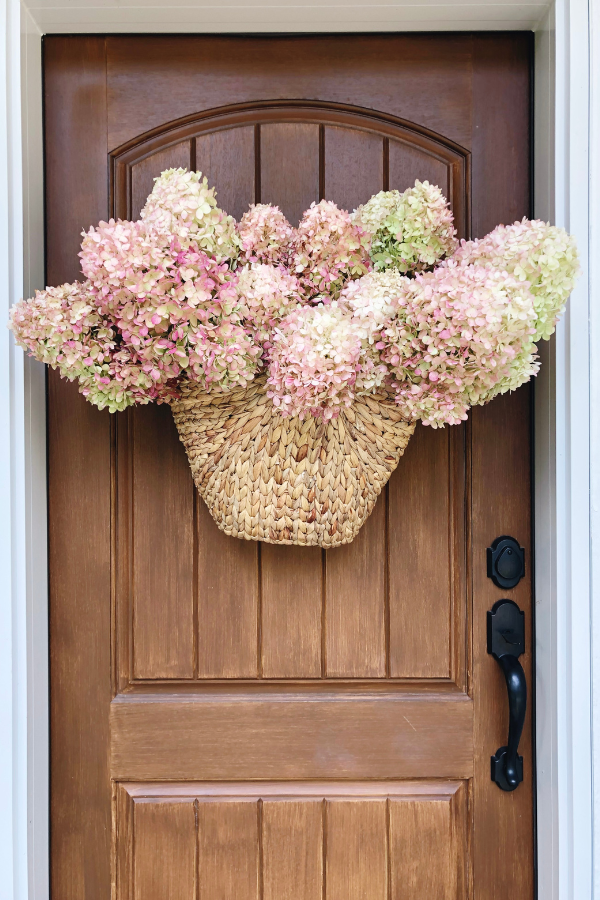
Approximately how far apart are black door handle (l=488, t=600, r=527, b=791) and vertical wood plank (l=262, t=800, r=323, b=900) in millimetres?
339

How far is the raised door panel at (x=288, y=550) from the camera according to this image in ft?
3.61

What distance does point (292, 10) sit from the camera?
3.36ft

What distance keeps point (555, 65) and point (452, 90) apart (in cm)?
18

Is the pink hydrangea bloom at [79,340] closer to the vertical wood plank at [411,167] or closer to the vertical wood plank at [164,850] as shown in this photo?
the vertical wood plank at [411,167]

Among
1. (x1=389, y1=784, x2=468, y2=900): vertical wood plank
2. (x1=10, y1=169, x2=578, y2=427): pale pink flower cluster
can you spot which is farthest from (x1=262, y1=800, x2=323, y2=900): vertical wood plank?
(x1=10, y1=169, x2=578, y2=427): pale pink flower cluster

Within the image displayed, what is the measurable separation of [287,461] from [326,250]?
32 cm

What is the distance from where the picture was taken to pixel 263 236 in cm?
92

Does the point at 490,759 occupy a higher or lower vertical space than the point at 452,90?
lower

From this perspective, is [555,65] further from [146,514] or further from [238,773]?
[238,773]

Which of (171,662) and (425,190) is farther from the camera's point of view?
(171,662)

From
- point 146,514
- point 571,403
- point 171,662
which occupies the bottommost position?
point 171,662

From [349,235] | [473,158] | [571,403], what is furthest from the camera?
[473,158]

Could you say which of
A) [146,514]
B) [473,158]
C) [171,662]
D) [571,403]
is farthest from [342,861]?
[473,158]

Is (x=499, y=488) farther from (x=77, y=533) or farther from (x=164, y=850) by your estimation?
(x=164, y=850)
